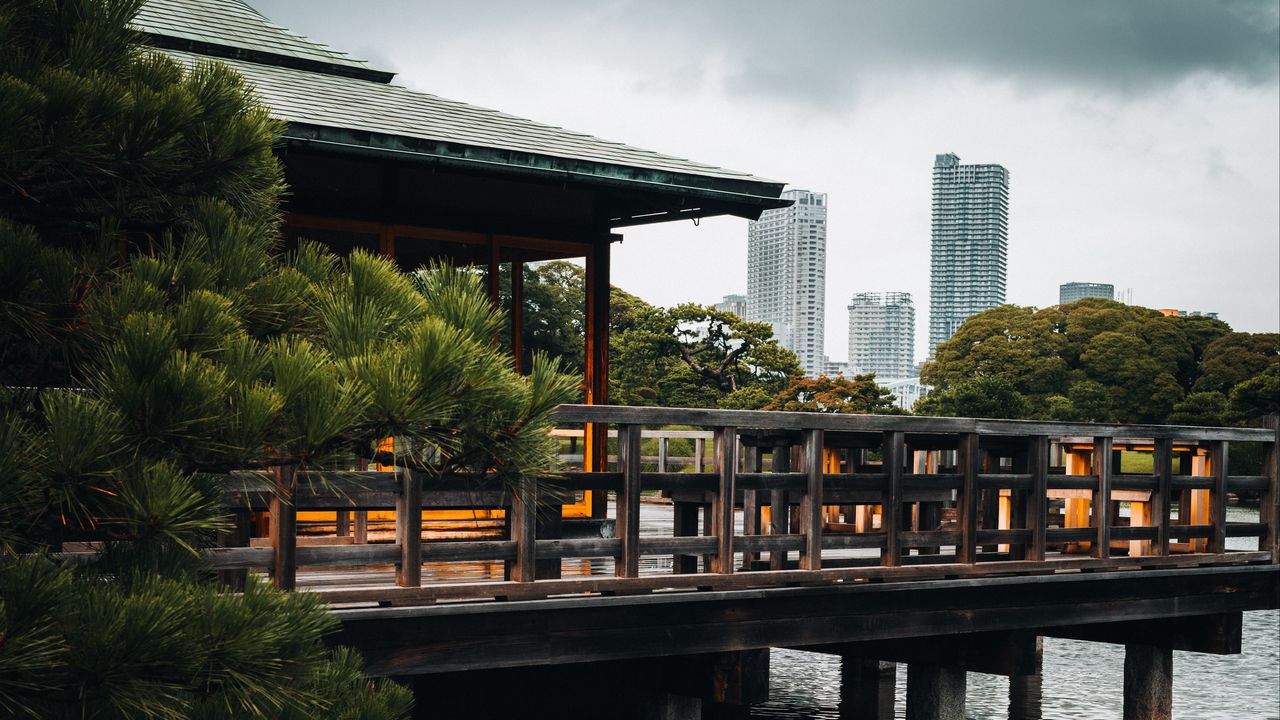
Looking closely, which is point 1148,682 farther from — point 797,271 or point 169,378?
point 797,271

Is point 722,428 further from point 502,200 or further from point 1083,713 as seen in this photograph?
point 1083,713

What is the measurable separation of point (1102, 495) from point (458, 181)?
5174 millimetres

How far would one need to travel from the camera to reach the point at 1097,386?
57.5 meters

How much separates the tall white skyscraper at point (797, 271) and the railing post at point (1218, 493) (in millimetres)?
175782

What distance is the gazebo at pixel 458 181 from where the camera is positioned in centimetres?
907

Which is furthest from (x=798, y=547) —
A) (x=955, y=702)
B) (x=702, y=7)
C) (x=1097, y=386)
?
(x=702, y=7)

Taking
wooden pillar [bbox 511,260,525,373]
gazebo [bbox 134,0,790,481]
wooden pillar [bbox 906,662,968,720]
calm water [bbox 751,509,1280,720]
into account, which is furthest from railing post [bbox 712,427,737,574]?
calm water [bbox 751,509,1280,720]

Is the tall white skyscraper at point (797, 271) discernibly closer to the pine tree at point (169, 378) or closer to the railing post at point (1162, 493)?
the railing post at point (1162, 493)

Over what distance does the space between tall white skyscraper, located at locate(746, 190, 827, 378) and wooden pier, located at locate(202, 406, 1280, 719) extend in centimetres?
17576

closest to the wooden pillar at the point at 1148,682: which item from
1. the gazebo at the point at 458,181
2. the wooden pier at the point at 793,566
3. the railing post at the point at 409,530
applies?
the wooden pier at the point at 793,566

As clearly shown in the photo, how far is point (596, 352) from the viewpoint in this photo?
10.7 m

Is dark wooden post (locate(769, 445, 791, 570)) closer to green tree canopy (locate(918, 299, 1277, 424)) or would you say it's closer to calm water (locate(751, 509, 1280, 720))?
calm water (locate(751, 509, 1280, 720))

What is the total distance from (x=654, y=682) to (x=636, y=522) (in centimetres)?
134

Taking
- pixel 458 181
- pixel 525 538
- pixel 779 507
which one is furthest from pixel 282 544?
pixel 458 181
